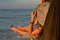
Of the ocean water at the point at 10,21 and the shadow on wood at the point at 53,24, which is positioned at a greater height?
the shadow on wood at the point at 53,24

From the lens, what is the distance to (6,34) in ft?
26.7

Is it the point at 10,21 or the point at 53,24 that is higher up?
the point at 53,24

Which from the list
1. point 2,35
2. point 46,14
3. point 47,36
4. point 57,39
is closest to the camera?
point 57,39

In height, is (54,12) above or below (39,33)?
above

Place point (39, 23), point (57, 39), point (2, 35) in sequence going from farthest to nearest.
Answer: point (2, 35), point (39, 23), point (57, 39)

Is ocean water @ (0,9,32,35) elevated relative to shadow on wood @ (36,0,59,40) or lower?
lower

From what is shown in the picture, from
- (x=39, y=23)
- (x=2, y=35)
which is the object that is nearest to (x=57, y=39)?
(x=39, y=23)

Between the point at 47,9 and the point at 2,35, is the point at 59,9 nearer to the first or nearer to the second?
the point at 47,9

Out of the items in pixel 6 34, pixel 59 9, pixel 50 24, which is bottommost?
pixel 6 34

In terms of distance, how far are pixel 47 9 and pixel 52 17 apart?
0.22 m

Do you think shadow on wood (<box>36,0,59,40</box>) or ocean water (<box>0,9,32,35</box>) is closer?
shadow on wood (<box>36,0,59,40</box>)

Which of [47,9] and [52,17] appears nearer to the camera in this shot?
[52,17]

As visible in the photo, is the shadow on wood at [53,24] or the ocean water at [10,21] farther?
the ocean water at [10,21]

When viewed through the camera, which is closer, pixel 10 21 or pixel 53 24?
pixel 53 24
